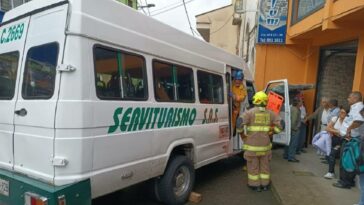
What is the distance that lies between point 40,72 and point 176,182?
7.92ft

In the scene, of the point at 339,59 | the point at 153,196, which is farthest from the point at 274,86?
the point at 153,196

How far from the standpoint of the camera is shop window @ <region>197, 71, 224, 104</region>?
5133mm

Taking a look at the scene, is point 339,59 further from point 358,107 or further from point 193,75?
point 193,75

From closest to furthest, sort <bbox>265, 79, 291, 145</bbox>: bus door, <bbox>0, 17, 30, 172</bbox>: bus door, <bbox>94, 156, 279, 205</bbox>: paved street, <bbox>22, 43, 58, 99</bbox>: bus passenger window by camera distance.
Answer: <bbox>22, 43, 58, 99</bbox>: bus passenger window → <bbox>0, 17, 30, 172</bbox>: bus door → <bbox>94, 156, 279, 205</bbox>: paved street → <bbox>265, 79, 291, 145</bbox>: bus door

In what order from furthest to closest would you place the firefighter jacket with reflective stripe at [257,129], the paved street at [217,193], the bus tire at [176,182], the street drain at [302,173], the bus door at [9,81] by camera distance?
the street drain at [302,173]
the firefighter jacket with reflective stripe at [257,129]
the paved street at [217,193]
the bus tire at [176,182]
the bus door at [9,81]

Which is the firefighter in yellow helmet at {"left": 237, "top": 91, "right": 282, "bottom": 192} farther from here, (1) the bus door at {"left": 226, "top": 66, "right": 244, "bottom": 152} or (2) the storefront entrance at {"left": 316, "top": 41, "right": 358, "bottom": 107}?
(2) the storefront entrance at {"left": 316, "top": 41, "right": 358, "bottom": 107}

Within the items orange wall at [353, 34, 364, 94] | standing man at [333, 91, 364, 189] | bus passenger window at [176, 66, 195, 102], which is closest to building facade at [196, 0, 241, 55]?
orange wall at [353, 34, 364, 94]

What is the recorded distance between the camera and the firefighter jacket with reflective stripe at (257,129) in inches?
215

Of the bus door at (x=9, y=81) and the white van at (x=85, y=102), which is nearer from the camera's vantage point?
the white van at (x=85, y=102)

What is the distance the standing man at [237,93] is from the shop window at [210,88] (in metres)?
0.83

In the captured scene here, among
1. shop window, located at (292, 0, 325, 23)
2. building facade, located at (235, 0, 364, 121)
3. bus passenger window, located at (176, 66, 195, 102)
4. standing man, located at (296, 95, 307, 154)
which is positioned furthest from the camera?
standing man, located at (296, 95, 307, 154)

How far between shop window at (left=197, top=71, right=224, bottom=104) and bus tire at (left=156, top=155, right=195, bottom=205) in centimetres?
106

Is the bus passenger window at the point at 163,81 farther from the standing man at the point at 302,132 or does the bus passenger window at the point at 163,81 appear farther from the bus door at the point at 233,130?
the standing man at the point at 302,132

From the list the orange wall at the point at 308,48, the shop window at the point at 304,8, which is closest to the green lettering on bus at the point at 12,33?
the orange wall at the point at 308,48
